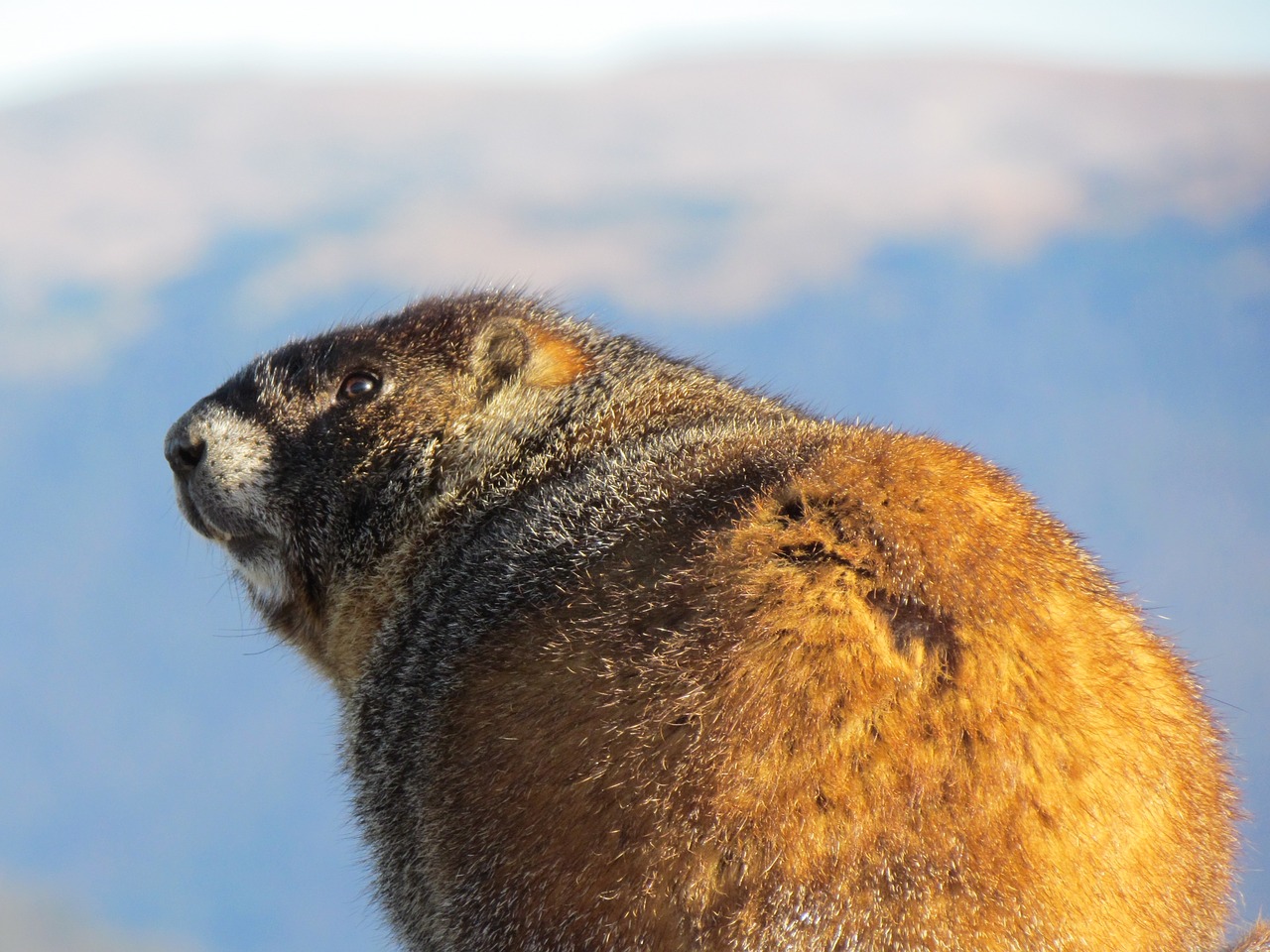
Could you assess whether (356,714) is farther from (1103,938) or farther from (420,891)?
(1103,938)

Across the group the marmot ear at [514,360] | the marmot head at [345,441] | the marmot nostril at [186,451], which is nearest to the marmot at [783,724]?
the marmot head at [345,441]

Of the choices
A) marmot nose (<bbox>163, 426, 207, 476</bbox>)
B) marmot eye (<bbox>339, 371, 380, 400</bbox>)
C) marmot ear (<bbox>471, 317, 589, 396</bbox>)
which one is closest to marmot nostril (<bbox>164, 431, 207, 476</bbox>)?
marmot nose (<bbox>163, 426, 207, 476</bbox>)

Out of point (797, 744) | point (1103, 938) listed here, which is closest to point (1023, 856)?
point (1103, 938)

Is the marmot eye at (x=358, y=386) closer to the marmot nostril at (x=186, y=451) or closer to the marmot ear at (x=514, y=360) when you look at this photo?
the marmot ear at (x=514, y=360)

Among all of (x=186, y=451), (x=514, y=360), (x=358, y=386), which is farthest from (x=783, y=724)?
(x=186, y=451)

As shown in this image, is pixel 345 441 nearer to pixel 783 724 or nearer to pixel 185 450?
pixel 185 450

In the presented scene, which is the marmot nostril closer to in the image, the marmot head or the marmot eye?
the marmot head
